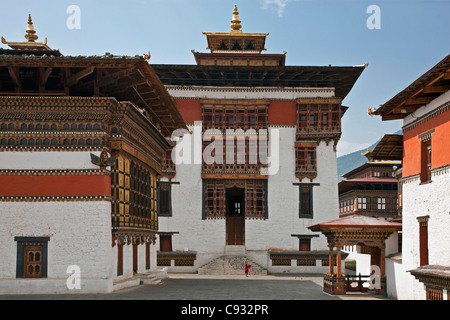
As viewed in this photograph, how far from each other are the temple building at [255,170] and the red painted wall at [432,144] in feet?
67.5

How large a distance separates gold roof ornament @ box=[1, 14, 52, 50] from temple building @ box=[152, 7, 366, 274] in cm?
916

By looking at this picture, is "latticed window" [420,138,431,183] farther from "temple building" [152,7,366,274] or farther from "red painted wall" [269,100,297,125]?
"red painted wall" [269,100,297,125]

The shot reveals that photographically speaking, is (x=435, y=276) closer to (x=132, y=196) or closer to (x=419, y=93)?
(x=419, y=93)

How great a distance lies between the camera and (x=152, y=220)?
1138 inches

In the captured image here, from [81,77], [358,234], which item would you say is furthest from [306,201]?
[81,77]

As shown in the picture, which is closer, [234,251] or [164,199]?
[234,251]

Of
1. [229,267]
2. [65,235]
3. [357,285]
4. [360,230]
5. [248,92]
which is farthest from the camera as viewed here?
[248,92]

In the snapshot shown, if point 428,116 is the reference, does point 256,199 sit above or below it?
below

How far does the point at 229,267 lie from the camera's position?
126ft

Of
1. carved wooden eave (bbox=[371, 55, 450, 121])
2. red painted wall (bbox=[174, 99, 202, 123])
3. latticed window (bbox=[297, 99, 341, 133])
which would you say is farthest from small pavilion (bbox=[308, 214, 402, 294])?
red painted wall (bbox=[174, 99, 202, 123])

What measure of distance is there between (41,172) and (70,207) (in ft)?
5.38

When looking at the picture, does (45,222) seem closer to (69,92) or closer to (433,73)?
(69,92)

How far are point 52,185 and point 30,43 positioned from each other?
642 inches
